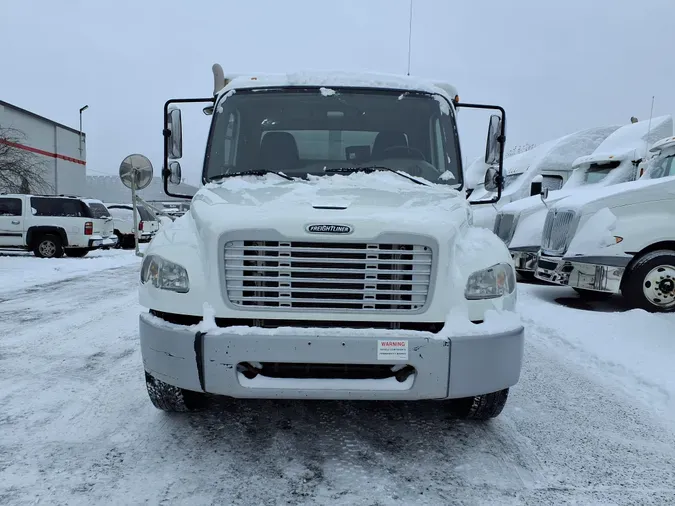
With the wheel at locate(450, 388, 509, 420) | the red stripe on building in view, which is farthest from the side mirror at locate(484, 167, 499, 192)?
the red stripe on building

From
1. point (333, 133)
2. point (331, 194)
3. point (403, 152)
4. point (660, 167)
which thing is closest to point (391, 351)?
point (331, 194)

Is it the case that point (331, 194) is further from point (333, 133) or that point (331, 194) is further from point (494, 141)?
point (494, 141)

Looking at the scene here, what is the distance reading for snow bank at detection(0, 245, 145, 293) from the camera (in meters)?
10.8

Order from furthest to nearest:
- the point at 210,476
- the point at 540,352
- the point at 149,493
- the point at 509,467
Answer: the point at 540,352
the point at 509,467
the point at 210,476
the point at 149,493

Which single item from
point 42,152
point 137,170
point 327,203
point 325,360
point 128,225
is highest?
point 42,152

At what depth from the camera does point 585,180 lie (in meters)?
11.6

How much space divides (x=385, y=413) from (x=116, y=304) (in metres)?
5.66

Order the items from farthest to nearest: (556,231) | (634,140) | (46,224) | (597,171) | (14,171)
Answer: (14,171)
(46,224)
(634,140)
(597,171)
(556,231)

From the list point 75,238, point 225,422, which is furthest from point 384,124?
point 75,238

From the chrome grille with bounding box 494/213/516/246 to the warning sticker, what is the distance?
8.50 m

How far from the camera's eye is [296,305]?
3.11 m

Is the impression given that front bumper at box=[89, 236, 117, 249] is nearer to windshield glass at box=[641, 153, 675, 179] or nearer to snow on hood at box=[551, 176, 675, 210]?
snow on hood at box=[551, 176, 675, 210]

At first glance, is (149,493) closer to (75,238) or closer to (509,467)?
(509,467)

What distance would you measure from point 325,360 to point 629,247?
5949mm
